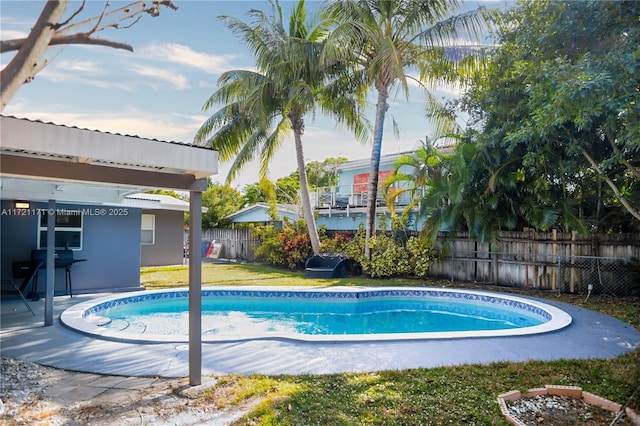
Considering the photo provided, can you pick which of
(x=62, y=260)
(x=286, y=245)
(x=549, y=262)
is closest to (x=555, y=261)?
(x=549, y=262)

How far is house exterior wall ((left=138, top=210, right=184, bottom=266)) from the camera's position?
19.7m

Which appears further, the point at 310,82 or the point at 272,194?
the point at 272,194

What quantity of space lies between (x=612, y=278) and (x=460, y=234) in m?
4.54

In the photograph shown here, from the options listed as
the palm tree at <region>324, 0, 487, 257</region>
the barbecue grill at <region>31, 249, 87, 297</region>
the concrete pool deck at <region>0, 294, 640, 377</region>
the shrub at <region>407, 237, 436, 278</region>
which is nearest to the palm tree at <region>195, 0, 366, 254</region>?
the palm tree at <region>324, 0, 487, 257</region>

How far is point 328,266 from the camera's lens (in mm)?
16562

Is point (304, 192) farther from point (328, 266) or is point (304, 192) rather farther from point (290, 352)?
point (290, 352)

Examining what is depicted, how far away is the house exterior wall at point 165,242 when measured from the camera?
1966cm

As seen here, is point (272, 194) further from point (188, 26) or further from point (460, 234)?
point (188, 26)

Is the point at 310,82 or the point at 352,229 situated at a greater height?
the point at 310,82

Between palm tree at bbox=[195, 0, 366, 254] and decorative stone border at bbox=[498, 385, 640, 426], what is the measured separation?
1199 cm

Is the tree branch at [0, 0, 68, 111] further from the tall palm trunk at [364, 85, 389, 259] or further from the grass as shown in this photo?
the tall palm trunk at [364, 85, 389, 259]

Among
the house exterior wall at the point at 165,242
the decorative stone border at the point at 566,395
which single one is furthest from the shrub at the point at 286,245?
the decorative stone border at the point at 566,395

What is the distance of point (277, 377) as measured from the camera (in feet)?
16.8

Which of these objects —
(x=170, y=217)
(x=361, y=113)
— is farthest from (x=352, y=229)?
(x=170, y=217)
